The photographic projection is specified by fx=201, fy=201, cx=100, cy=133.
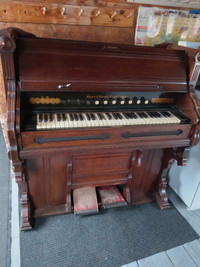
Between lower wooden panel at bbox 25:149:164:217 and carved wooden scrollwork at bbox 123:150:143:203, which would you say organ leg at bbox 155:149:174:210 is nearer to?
lower wooden panel at bbox 25:149:164:217

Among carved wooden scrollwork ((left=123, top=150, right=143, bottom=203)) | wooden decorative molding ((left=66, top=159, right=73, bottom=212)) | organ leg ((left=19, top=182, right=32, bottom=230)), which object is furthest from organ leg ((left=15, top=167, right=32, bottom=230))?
carved wooden scrollwork ((left=123, top=150, right=143, bottom=203))

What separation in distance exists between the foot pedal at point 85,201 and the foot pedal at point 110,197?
8 centimetres

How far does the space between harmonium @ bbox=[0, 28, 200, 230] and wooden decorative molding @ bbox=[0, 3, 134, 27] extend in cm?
37

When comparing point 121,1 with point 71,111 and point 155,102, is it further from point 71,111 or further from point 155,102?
point 71,111

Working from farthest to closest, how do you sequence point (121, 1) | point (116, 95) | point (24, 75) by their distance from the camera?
point (121, 1)
point (116, 95)
point (24, 75)

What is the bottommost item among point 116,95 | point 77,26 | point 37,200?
point 37,200

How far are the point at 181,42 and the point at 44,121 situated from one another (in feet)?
4.90

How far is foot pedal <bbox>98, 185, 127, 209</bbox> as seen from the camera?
1759 mm

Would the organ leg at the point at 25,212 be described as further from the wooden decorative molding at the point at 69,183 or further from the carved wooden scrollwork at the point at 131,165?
the carved wooden scrollwork at the point at 131,165

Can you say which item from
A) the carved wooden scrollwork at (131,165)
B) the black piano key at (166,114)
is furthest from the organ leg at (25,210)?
the black piano key at (166,114)

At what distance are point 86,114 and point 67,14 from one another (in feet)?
2.82

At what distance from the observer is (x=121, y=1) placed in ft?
5.39

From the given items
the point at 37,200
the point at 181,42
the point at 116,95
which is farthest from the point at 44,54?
the point at 181,42

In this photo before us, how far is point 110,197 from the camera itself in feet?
5.96
